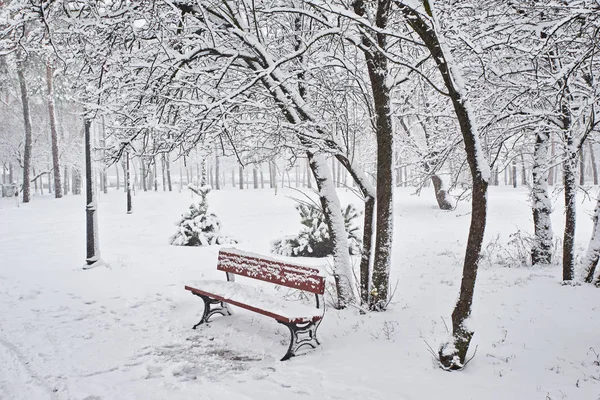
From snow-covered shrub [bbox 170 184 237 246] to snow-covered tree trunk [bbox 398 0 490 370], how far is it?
383 inches

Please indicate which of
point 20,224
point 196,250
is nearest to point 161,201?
point 20,224

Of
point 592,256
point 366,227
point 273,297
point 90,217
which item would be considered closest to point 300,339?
point 273,297

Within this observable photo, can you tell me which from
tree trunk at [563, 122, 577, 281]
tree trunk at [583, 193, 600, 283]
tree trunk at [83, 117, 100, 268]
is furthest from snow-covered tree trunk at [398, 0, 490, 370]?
tree trunk at [83, 117, 100, 268]

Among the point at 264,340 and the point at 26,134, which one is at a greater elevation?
the point at 26,134

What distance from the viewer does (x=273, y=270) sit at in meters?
5.12

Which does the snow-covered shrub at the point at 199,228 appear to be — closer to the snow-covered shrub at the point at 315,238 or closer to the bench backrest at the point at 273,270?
the snow-covered shrub at the point at 315,238

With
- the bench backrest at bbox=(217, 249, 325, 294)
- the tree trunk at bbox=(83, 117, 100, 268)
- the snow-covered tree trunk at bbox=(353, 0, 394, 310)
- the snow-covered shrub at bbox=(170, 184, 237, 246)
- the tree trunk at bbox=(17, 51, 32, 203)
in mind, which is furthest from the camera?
the tree trunk at bbox=(17, 51, 32, 203)

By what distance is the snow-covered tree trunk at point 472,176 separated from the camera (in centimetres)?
332

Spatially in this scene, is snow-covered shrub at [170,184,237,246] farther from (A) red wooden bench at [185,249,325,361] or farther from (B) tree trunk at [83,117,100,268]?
(A) red wooden bench at [185,249,325,361]

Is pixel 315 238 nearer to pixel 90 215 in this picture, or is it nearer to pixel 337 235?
pixel 337 235

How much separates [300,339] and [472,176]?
9.33 ft

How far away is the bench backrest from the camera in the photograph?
15.1 ft

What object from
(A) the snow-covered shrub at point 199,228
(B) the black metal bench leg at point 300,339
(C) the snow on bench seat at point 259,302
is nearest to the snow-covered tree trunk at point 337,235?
(C) the snow on bench seat at point 259,302

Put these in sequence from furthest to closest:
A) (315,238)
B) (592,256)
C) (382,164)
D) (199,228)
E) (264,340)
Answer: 1. (199,228)
2. (315,238)
3. (592,256)
4. (382,164)
5. (264,340)
